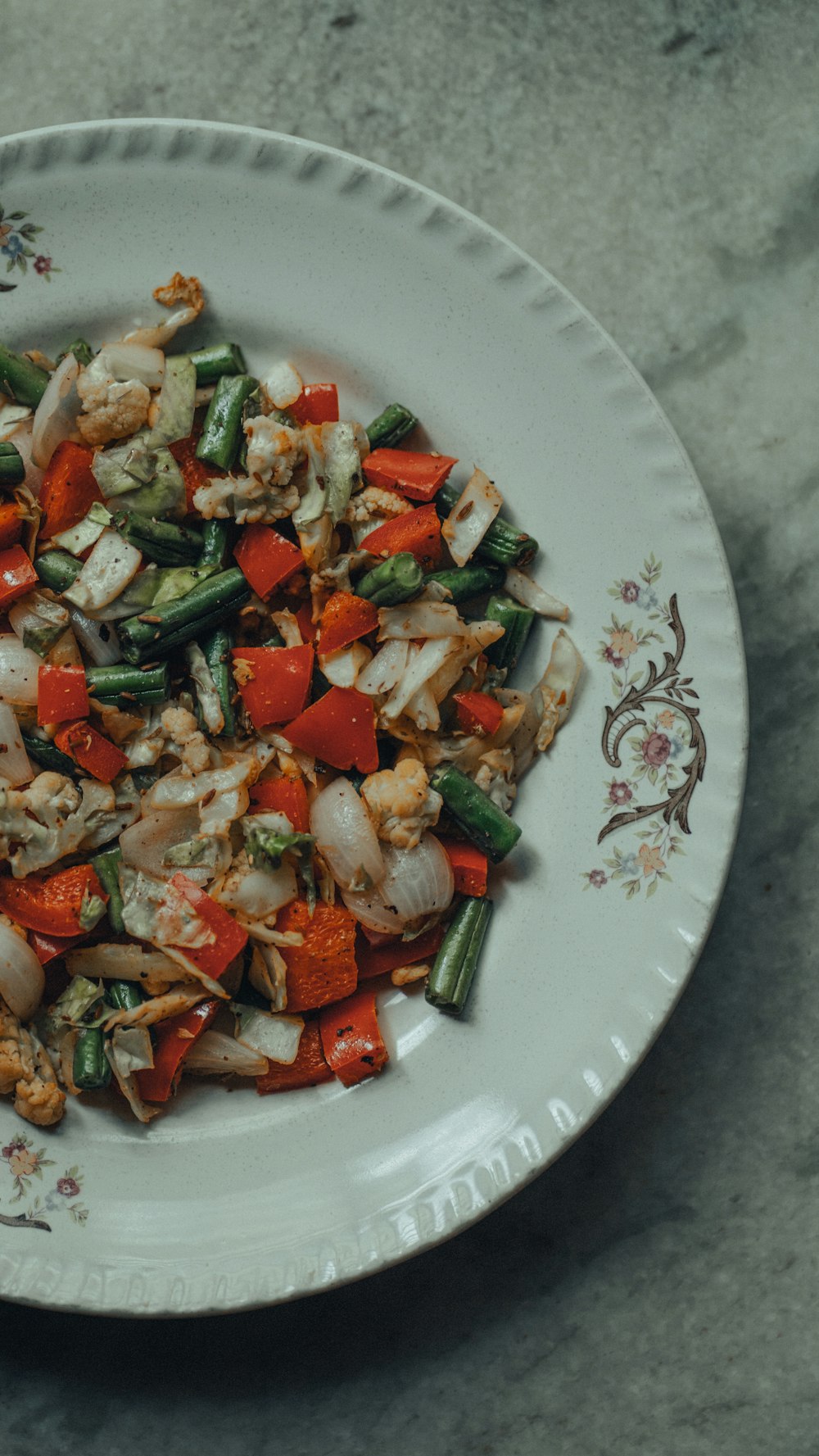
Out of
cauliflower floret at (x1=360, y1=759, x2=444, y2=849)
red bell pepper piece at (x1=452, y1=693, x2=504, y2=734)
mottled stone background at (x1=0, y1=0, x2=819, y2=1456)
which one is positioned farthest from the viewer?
mottled stone background at (x1=0, y1=0, x2=819, y2=1456)

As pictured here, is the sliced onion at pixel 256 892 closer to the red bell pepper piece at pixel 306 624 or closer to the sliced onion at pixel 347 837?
the sliced onion at pixel 347 837

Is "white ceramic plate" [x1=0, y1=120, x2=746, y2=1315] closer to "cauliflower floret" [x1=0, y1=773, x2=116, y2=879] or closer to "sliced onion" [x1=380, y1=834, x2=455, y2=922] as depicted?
"sliced onion" [x1=380, y1=834, x2=455, y2=922]

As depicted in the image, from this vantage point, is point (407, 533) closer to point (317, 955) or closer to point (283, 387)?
point (283, 387)

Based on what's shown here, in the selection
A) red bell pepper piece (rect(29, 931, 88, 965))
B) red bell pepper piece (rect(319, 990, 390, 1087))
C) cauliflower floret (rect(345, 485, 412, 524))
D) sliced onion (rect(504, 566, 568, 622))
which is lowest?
red bell pepper piece (rect(29, 931, 88, 965))

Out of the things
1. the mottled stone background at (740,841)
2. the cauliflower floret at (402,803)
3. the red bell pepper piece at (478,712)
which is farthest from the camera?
the mottled stone background at (740,841)

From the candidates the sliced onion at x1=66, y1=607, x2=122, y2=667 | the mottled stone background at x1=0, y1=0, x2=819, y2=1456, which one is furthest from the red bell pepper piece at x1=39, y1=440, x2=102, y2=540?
the mottled stone background at x1=0, y1=0, x2=819, y2=1456

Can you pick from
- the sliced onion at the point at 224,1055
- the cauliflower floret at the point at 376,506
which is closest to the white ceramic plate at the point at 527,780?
the sliced onion at the point at 224,1055

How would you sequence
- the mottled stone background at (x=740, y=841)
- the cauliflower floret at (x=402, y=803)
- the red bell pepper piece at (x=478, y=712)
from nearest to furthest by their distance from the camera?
the cauliflower floret at (x=402, y=803)
the red bell pepper piece at (x=478, y=712)
the mottled stone background at (x=740, y=841)
